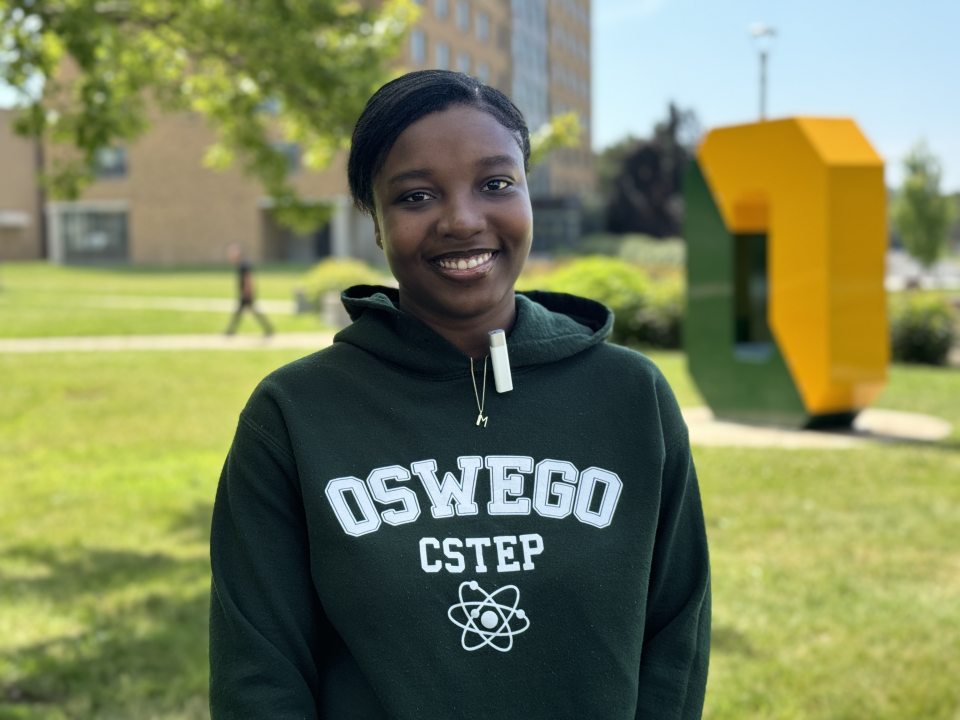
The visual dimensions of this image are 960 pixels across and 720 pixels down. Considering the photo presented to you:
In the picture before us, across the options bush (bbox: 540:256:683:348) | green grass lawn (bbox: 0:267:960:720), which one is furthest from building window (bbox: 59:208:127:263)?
green grass lawn (bbox: 0:267:960:720)

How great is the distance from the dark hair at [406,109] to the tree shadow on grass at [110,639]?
305cm

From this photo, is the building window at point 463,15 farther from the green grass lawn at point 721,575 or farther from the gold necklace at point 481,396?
the gold necklace at point 481,396

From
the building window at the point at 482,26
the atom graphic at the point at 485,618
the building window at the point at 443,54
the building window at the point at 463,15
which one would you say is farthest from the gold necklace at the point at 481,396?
the building window at the point at 482,26

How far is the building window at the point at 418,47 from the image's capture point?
4824cm

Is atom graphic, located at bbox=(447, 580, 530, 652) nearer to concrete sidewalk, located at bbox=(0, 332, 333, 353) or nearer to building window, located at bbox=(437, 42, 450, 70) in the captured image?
concrete sidewalk, located at bbox=(0, 332, 333, 353)

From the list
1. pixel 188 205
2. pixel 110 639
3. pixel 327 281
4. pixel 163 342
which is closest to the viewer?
pixel 110 639

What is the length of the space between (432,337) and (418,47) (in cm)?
4966

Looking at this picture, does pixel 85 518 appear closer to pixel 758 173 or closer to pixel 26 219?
pixel 758 173

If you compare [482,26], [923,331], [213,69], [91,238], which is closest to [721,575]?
[213,69]

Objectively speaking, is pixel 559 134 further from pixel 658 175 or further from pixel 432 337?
pixel 658 175

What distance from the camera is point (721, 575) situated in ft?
19.1

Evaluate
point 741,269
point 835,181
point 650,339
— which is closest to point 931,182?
point 650,339

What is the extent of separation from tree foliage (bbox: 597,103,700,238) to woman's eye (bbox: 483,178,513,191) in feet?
164

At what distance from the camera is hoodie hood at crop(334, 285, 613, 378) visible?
6.10 feet
